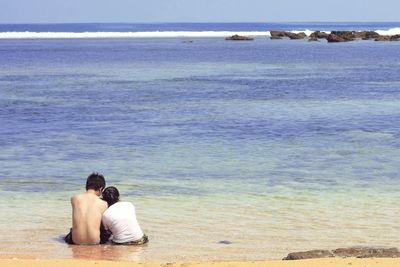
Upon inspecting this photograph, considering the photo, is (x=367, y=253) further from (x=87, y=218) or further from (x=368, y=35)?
(x=368, y=35)

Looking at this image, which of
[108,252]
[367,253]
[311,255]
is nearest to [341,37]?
[108,252]

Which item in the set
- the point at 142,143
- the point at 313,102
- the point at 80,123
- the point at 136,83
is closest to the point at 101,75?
the point at 136,83

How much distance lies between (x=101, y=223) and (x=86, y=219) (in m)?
0.28

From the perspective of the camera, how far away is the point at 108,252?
10.2m

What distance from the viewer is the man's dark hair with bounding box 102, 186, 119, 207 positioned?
1071 centimetres

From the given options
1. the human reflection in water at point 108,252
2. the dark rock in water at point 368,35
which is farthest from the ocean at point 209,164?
the dark rock in water at point 368,35

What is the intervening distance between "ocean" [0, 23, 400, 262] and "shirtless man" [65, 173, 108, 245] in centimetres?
21

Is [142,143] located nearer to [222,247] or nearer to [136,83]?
[222,247]

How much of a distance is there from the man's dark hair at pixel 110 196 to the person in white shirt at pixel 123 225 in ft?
0.53

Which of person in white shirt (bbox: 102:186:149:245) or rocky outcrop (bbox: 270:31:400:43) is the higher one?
person in white shirt (bbox: 102:186:149:245)

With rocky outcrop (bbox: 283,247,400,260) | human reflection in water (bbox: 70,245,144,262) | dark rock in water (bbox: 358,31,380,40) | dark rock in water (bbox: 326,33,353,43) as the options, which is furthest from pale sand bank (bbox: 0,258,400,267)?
dark rock in water (bbox: 358,31,380,40)

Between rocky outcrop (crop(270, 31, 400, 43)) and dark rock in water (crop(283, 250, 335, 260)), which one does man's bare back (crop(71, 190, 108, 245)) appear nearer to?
dark rock in water (crop(283, 250, 335, 260))

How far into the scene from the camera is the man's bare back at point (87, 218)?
1041 cm

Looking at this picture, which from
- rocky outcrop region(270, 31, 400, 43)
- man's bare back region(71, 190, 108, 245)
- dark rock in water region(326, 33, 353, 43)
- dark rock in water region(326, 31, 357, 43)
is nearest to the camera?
man's bare back region(71, 190, 108, 245)
